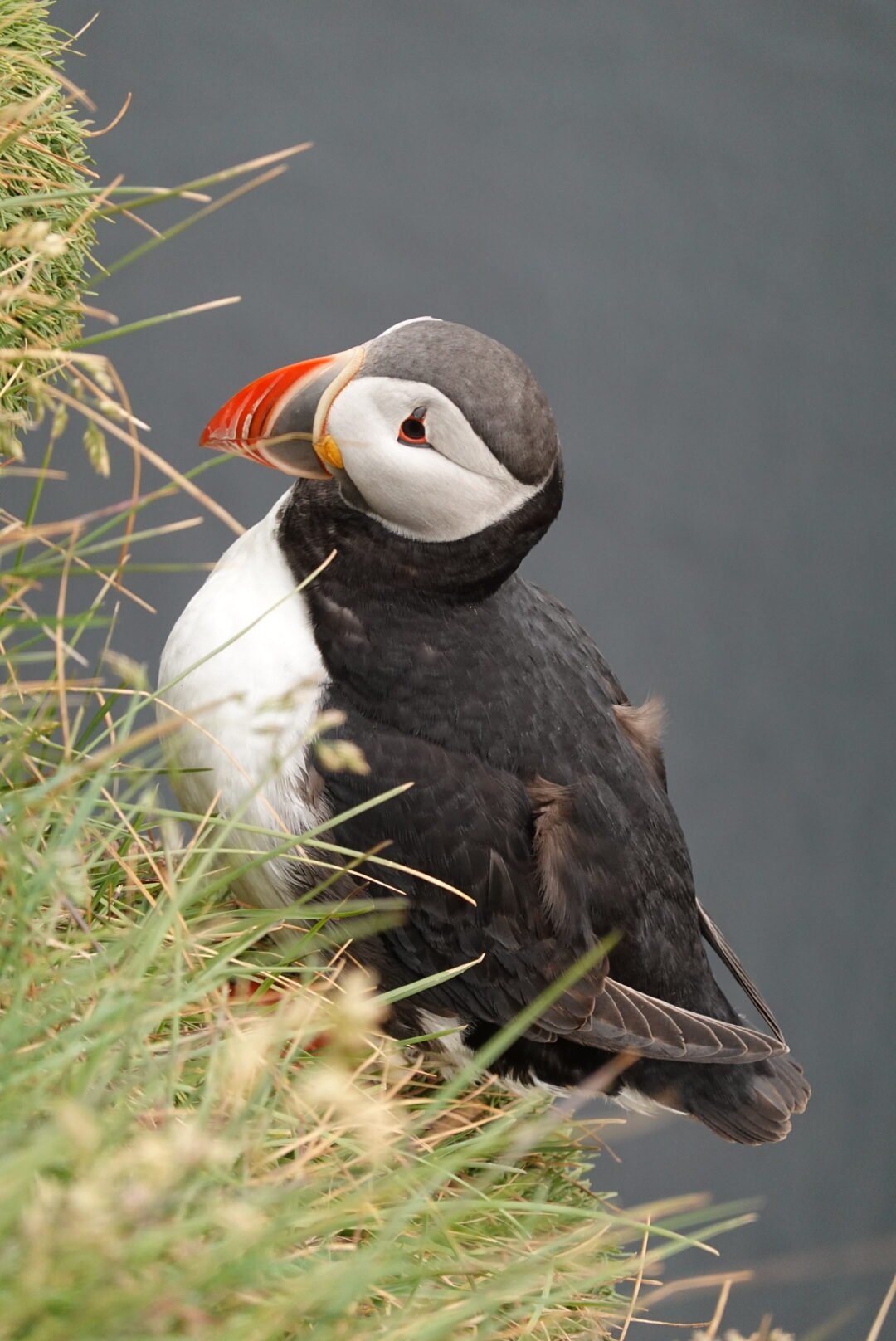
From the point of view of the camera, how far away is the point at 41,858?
835 mm

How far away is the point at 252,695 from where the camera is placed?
121cm

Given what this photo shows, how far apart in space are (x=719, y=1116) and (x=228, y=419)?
33.5 inches

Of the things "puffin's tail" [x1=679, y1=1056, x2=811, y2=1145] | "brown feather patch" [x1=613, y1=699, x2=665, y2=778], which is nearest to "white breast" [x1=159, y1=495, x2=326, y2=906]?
"brown feather patch" [x1=613, y1=699, x2=665, y2=778]

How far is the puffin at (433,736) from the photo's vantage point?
115 centimetres

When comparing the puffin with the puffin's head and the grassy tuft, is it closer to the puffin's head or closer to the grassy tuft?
the puffin's head

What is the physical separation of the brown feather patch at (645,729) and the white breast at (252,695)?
385 millimetres

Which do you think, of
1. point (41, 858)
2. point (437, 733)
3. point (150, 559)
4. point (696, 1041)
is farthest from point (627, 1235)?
point (150, 559)

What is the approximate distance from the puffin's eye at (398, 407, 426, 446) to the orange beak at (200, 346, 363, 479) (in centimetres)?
6

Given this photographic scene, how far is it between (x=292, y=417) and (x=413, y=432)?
110mm

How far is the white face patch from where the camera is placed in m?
1.09

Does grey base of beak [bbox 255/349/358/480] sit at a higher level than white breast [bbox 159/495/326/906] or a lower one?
higher

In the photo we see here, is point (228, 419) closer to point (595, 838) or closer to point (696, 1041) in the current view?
point (595, 838)

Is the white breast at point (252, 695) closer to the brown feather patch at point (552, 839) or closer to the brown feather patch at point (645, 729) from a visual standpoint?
the brown feather patch at point (552, 839)

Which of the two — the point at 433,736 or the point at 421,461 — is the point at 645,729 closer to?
the point at 433,736
